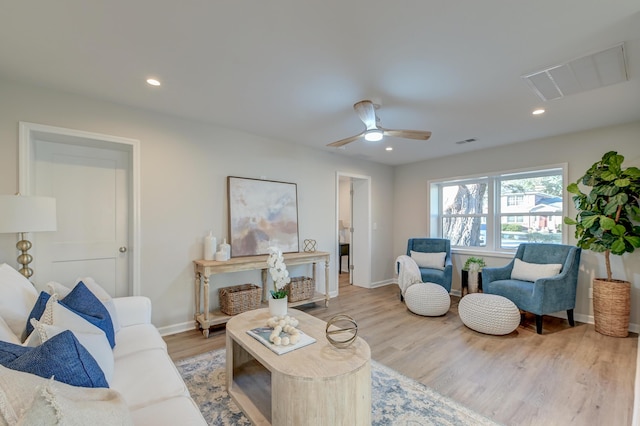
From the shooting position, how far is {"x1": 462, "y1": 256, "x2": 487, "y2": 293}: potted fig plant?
4324 mm

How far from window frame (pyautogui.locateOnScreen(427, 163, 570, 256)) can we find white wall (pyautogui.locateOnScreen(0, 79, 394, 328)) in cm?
273

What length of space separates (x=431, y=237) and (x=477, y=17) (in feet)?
13.4

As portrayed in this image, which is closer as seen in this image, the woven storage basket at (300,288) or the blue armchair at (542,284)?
the blue armchair at (542,284)

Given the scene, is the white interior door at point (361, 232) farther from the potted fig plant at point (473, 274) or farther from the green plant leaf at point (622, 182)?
the green plant leaf at point (622, 182)

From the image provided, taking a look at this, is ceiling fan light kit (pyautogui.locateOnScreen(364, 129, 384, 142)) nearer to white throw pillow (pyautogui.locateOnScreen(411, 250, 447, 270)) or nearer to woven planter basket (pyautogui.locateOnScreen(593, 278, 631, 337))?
white throw pillow (pyautogui.locateOnScreen(411, 250, 447, 270))

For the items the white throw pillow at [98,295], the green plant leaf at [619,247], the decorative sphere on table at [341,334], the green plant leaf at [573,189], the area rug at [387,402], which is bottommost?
the area rug at [387,402]

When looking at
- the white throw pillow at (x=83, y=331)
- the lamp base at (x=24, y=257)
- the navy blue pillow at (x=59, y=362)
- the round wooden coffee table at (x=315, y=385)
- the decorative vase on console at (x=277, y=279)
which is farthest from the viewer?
the lamp base at (x=24, y=257)

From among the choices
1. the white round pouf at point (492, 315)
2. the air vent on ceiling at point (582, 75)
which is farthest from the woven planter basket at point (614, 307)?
the air vent on ceiling at point (582, 75)

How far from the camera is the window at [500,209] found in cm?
409

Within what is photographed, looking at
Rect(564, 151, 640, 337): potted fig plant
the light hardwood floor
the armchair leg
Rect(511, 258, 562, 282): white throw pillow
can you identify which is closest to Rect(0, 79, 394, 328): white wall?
the light hardwood floor

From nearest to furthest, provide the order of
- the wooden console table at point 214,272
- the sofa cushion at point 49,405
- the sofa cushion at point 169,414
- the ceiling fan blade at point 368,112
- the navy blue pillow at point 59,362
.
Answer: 1. the sofa cushion at point 49,405
2. the navy blue pillow at point 59,362
3. the sofa cushion at point 169,414
4. the ceiling fan blade at point 368,112
5. the wooden console table at point 214,272

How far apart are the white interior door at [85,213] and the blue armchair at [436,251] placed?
395 centimetres

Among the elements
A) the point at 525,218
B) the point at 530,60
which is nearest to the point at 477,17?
the point at 530,60

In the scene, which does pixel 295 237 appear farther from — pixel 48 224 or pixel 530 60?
pixel 530 60
